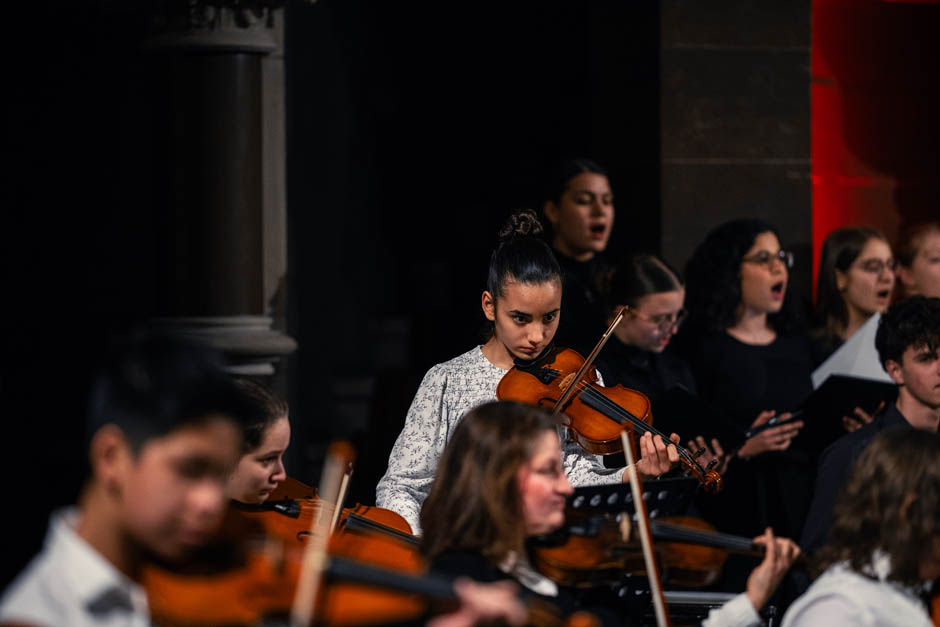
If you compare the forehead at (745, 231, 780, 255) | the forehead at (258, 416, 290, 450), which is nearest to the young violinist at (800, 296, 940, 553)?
the forehead at (745, 231, 780, 255)

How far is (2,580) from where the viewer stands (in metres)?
3.52

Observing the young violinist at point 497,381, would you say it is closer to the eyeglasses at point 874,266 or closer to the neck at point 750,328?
the neck at point 750,328

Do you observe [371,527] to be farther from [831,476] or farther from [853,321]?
[853,321]

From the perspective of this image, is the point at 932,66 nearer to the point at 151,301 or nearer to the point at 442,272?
the point at 442,272

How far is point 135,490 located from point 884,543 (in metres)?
1.43

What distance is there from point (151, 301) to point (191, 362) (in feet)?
10.6

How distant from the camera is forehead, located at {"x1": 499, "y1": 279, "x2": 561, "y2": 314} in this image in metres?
3.31

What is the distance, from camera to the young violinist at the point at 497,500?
2.45m

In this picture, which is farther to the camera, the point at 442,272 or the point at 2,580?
the point at 442,272

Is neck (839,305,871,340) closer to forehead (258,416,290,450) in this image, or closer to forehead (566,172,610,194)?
forehead (566,172,610,194)

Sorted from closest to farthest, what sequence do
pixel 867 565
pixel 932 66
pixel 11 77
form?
pixel 867 565, pixel 11 77, pixel 932 66

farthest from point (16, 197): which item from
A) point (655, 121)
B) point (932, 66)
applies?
point (932, 66)

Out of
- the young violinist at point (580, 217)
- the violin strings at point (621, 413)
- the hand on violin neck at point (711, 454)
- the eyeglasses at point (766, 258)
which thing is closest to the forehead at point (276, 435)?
the violin strings at point (621, 413)

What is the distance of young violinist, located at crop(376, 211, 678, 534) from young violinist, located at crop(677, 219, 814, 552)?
1.06m
